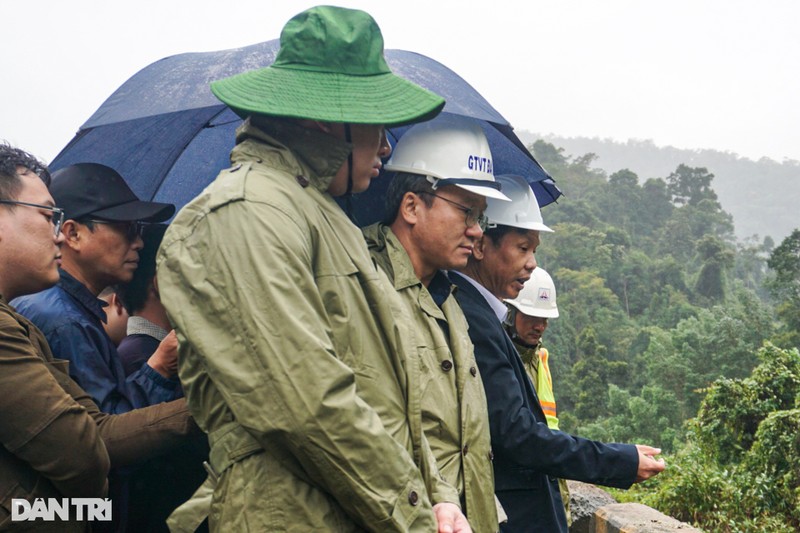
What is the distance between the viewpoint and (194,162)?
2.79m

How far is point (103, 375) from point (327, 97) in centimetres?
95

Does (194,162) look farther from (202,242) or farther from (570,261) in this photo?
(570,261)

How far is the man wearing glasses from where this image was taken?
2.06 meters

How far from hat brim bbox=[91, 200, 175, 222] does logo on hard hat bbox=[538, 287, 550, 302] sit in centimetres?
187

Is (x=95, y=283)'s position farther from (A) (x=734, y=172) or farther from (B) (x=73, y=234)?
(A) (x=734, y=172)

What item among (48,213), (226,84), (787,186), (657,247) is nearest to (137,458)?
(48,213)

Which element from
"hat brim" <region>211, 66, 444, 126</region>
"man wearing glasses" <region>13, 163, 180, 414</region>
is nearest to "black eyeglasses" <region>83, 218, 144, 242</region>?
"man wearing glasses" <region>13, 163, 180, 414</region>

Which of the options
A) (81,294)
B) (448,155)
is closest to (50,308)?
(81,294)

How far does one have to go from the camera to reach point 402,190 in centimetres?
240

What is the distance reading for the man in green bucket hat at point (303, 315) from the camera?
136cm

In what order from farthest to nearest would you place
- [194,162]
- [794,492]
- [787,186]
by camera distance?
[787,186]
[794,492]
[194,162]

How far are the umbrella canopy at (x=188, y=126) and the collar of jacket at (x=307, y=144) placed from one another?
712 mm

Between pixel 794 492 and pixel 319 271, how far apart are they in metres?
5.27

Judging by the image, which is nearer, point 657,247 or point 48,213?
point 48,213
